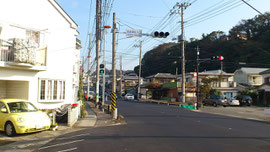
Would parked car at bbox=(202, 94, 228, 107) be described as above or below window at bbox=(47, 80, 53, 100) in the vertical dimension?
below

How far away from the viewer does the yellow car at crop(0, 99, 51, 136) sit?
34.0ft

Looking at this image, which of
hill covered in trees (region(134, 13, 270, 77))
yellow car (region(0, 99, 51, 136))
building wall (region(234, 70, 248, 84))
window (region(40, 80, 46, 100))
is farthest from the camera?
hill covered in trees (region(134, 13, 270, 77))

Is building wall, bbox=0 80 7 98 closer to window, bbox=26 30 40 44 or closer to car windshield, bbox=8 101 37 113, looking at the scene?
window, bbox=26 30 40 44

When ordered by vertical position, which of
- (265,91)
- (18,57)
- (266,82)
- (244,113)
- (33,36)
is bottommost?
(244,113)

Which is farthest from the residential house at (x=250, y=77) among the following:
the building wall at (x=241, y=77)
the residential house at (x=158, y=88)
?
the residential house at (x=158, y=88)

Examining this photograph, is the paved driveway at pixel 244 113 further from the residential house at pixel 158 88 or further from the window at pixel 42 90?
the residential house at pixel 158 88

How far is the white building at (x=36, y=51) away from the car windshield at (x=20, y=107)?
105 inches

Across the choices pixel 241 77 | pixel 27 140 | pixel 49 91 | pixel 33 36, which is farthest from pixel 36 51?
pixel 241 77

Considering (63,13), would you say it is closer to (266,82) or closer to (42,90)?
(42,90)

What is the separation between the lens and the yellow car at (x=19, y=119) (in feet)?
34.0

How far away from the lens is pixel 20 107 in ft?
38.1

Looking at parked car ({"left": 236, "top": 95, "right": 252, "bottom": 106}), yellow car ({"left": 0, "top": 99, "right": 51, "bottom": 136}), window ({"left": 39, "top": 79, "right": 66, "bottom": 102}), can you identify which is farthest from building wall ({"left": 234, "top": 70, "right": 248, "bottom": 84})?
yellow car ({"left": 0, "top": 99, "right": 51, "bottom": 136})

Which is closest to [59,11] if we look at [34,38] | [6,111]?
[34,38]

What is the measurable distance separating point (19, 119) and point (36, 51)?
17.9ft
